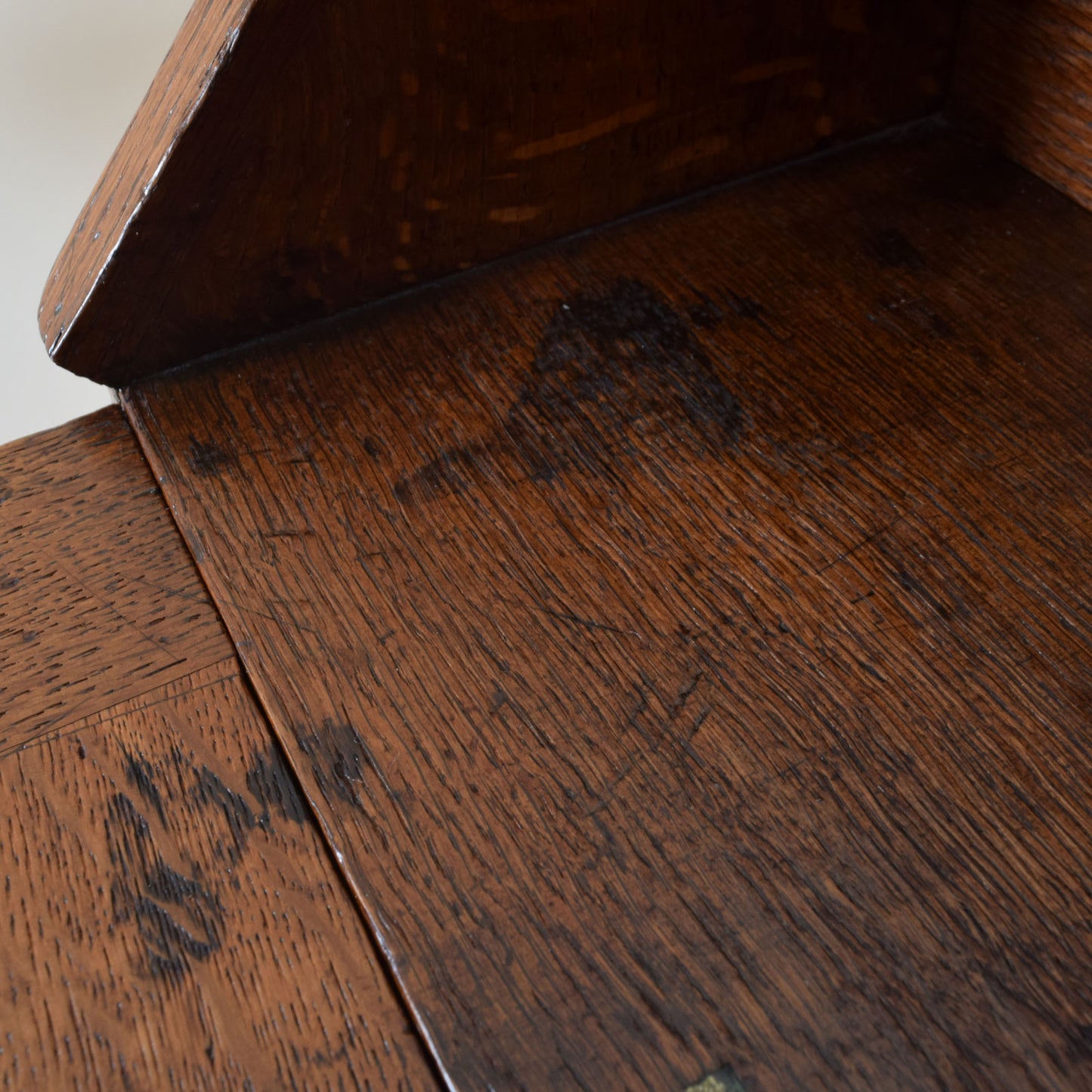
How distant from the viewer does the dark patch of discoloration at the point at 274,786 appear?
1.58 feet

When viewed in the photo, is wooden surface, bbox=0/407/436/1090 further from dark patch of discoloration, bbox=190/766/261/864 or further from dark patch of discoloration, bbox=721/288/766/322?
dark patch of discoloration, bbox=721/288/766/322

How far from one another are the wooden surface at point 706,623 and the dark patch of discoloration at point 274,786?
10 millimetres

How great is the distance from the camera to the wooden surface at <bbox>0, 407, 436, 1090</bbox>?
418 millimetres

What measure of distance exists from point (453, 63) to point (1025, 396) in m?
0.38

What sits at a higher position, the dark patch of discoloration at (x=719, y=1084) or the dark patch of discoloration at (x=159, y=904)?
the dark patch of discoloration at (x=159, y=904)

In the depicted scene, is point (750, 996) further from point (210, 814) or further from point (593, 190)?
point (593, 190)

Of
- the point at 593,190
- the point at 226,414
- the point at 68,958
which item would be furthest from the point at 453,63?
the point at 68,958

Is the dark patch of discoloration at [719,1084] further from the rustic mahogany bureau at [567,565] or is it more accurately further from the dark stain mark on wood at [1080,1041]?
the dark stain mark on wood at [1080,1041]

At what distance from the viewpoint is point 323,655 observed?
1.76 feet

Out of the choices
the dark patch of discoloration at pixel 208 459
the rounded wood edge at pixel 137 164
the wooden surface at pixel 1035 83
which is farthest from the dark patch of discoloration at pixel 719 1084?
the wooden surface at pixel 1035 83

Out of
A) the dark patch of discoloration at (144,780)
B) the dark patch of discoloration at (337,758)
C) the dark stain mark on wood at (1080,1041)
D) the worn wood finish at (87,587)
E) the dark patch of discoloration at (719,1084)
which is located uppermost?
the worn wood finish at (87,587)

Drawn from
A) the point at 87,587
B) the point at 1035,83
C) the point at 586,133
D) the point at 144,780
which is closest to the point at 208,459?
the point at 87,587

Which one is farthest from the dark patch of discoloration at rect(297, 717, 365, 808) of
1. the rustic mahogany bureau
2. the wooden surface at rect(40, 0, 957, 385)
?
the wooden surface at rect(40, 0, 957, 385)

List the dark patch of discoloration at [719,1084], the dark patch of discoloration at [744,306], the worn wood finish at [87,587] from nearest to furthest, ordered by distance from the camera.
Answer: the dark patch of discoloration at [719,1084] → the worn wood finish at [87,587] → the dark patch of discoloration at [744,306]
